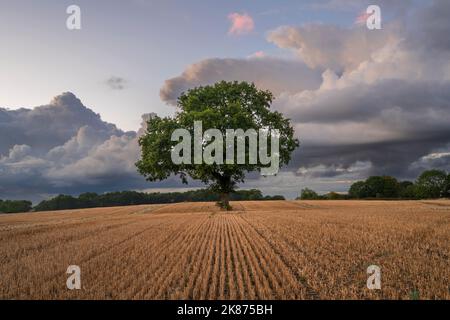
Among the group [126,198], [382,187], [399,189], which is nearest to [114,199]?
[126,198]

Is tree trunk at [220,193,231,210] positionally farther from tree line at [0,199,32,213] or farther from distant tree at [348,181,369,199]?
distant tree at [348,181,369,199]

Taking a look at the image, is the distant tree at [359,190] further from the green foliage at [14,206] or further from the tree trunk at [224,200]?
the green foliage at [14,206]

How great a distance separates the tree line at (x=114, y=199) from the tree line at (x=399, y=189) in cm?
2795

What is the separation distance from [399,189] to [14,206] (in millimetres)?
123883

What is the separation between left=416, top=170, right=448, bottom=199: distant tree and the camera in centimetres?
12069

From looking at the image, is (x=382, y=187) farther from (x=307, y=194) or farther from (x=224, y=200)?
(x=224, y=200)

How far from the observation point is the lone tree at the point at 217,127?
40031 millimetres

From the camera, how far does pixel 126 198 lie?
11862 cm

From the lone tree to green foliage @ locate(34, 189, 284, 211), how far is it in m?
65.2

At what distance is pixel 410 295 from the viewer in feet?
26.7

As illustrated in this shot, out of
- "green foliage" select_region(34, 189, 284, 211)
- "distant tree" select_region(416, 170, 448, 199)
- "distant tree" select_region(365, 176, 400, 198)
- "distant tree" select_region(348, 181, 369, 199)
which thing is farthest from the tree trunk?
"distant tree" select_region(416, 170, 448, 199)

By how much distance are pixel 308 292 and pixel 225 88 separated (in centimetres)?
3861
